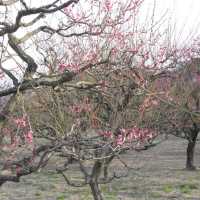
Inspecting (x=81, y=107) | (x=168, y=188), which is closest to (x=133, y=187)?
(x=168, y=188)

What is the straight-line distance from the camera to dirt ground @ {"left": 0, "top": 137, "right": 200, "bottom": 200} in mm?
15367

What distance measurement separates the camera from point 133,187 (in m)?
17.0

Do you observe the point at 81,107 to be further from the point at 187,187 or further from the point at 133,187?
the point at 187,187

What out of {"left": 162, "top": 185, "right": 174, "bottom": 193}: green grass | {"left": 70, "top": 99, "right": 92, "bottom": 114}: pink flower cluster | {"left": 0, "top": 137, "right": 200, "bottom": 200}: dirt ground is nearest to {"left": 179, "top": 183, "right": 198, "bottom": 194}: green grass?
{"left": 0, "top": 137, "right": 200, "bottom": 200}: dirt ground

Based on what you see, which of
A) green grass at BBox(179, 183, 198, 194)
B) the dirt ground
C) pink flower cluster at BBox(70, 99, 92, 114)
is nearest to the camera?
pink flower cluster at BBox(70, 99, 92, 114)

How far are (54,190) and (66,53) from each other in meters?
5.78

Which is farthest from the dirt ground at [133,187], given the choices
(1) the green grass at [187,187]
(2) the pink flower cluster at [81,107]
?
(2) the pink flower cluster at [81,107]

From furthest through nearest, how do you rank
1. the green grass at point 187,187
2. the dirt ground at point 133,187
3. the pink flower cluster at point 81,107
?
the green grass at point 187,187, the dirt ground at point 133,187, the pink flower cluster at point 81,107

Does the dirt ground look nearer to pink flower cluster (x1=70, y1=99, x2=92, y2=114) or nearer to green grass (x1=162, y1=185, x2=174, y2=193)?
green grass (x1=162, y1=185, x2=174, y2=193)

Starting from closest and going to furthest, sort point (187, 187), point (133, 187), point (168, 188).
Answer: point (168, 188) → point (187, 187) → point (133, 187)

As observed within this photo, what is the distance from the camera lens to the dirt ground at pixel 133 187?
15.4m

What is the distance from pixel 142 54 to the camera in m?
13.2

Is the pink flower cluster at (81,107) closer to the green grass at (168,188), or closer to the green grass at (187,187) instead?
the green grass at (168,188)

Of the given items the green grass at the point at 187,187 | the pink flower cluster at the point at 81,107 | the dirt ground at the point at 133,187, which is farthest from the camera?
the green grass at the point at 187,187
